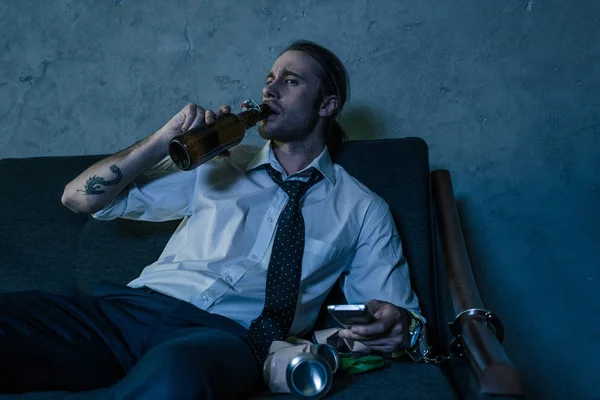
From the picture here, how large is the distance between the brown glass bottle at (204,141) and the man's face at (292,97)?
0.19m

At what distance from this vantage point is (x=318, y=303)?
1.43 meters

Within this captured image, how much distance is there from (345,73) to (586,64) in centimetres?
64

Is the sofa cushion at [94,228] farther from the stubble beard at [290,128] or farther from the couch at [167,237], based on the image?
the stubble beard at [290,128]

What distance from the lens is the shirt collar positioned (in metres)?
1.49

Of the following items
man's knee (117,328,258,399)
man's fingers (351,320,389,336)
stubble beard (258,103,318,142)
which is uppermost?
stubble beard (258,103,318,142)

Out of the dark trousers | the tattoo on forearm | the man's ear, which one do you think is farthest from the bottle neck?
the dark trousers

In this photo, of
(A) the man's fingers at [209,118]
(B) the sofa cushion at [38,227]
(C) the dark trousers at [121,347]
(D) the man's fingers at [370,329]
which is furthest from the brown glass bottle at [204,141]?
(B) the sofa cushion at [38,227]

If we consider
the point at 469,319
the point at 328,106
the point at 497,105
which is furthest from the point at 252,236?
the point at 497,105

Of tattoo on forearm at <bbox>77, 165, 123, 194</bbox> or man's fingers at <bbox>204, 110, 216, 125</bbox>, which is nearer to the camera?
Result: man's fingers at <bbox>204, 110, 216, 125</bbox>

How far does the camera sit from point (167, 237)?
1.60 meters

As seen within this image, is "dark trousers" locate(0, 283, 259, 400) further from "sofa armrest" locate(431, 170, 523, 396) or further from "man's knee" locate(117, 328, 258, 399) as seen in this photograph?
"sofa armrest" locate(431, 170, 523, 396)

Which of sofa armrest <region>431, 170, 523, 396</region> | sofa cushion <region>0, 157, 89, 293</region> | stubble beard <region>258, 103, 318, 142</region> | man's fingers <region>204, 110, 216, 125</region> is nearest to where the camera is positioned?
sofa armrest <region>431, 170, 523, 396</region>

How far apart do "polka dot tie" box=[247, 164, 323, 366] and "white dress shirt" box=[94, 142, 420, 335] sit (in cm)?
3

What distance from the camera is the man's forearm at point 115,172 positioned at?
4.61 feet
